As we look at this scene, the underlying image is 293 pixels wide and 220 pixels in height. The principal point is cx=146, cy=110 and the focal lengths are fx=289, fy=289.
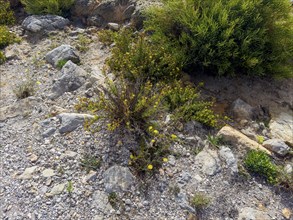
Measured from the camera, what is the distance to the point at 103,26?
729cm

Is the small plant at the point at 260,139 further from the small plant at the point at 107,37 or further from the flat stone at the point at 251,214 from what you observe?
the small plant at the point at 107,37

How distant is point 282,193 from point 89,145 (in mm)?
2936

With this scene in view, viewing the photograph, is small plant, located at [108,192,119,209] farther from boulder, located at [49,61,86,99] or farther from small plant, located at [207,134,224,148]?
boulder, located at [49,61,86,99]

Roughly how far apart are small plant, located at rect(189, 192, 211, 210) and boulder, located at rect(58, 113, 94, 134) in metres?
2.06

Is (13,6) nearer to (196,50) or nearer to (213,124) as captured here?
(196,50)

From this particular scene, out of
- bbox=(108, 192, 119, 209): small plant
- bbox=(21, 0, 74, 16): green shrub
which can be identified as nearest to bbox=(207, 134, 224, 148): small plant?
bbox=(108, 192, 119, 209): small plant

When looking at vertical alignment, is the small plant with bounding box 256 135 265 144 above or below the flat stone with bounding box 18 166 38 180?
above

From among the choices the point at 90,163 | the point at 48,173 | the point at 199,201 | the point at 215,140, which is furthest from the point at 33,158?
→ the point at 215,140

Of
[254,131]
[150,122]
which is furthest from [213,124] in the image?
[150,122]

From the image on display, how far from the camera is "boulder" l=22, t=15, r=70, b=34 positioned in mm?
7035

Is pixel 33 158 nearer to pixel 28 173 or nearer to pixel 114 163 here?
pixel 28 173

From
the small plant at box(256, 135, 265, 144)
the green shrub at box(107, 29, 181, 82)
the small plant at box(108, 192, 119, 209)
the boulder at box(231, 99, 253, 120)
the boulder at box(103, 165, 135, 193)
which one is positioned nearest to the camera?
the small plant at box(108, 192, 119, 209)

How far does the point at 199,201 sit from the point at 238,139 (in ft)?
4.29

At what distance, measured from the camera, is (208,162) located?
4.36 meters
